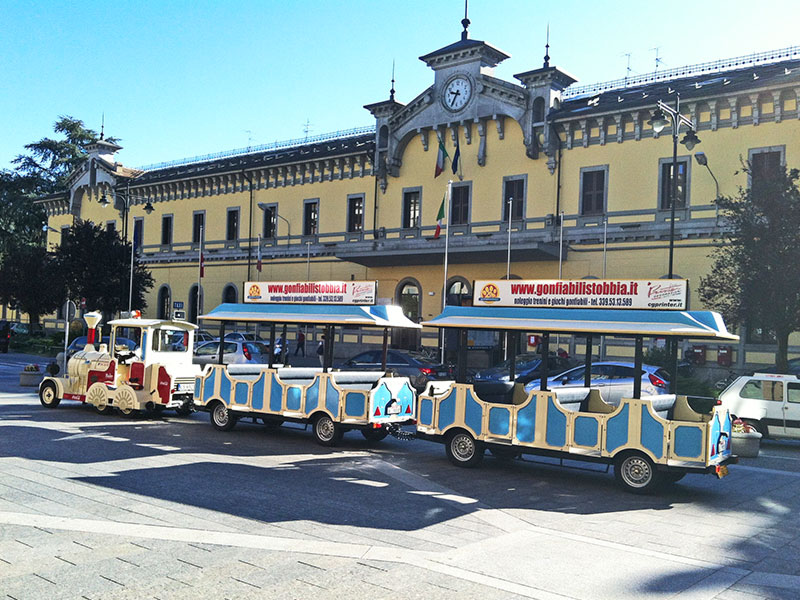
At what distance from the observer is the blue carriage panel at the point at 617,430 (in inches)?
421

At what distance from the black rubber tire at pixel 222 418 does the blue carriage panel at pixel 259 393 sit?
769 millimetres

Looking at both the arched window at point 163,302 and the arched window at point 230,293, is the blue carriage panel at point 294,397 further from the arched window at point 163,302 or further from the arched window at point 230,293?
the arched window at point 163,302

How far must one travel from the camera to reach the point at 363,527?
26.8 ft

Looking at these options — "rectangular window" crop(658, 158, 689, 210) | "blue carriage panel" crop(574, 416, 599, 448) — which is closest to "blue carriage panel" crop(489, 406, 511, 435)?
"blue carriage panel" crop(574, 416, 599, 448)

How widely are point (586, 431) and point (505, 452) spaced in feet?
5.16

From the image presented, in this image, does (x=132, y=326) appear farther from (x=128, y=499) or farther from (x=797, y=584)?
(x=797, y=584)

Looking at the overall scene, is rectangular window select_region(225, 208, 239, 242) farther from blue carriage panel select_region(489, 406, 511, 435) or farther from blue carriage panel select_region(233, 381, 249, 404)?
blue carriage panel select_region(489, 406, 511, 435)

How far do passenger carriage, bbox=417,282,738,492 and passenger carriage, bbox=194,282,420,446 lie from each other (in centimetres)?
142

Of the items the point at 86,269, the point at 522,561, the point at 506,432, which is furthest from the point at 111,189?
the point at 522,561

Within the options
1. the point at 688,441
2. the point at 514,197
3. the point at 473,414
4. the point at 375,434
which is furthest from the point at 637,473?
the point at 514,197

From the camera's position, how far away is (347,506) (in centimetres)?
912

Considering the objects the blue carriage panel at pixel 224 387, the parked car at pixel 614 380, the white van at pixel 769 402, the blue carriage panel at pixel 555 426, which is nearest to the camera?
the blue carriage panel at pixel 555 426

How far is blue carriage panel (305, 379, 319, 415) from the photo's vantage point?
14.1m

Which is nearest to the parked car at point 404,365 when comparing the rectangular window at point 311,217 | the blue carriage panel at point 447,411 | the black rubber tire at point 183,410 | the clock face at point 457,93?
the black rubber tire at point 183,410
